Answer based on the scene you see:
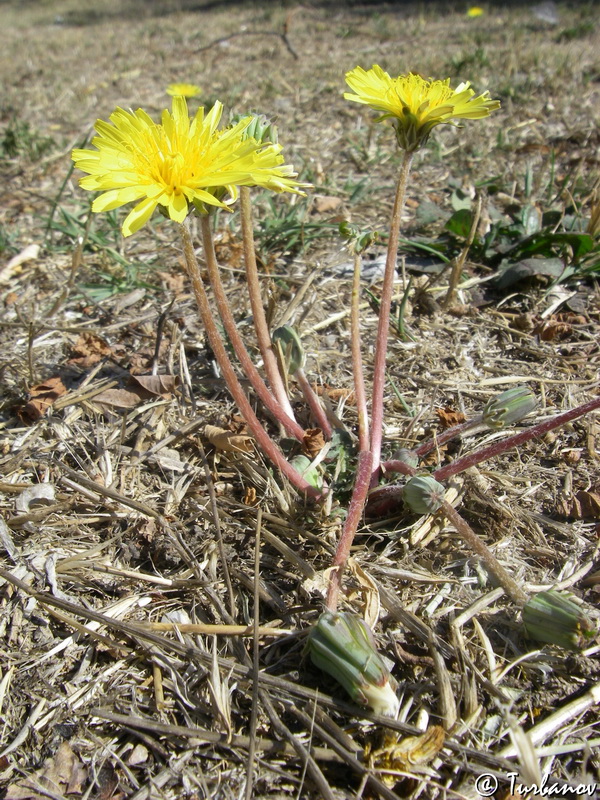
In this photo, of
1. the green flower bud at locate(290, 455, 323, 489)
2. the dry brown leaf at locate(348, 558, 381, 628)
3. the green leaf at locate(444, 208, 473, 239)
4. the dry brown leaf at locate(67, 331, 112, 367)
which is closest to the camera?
the dry brown leaf at locate(348, 558, 381, 628)

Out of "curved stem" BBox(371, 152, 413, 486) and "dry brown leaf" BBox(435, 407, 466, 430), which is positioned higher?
"curved stem" BBox(371, 152, 413, 486)

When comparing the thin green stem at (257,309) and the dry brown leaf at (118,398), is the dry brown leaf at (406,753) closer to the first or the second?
the thin green stem at (257,309)

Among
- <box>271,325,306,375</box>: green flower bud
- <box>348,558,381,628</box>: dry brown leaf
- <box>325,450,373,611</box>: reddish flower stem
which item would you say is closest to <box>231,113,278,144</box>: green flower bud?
<box>271,325,306,375</box>: green flower bud

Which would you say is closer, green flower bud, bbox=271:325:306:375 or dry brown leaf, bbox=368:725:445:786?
dry brown leaf, bbox=368:725:445:786

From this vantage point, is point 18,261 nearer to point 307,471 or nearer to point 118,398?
point 118,398

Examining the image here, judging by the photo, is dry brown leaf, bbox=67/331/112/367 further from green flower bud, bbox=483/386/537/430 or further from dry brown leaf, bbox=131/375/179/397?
green flower bud, bbox=483/386/537/430

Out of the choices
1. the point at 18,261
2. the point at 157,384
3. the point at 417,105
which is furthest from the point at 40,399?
the point at 417,105
